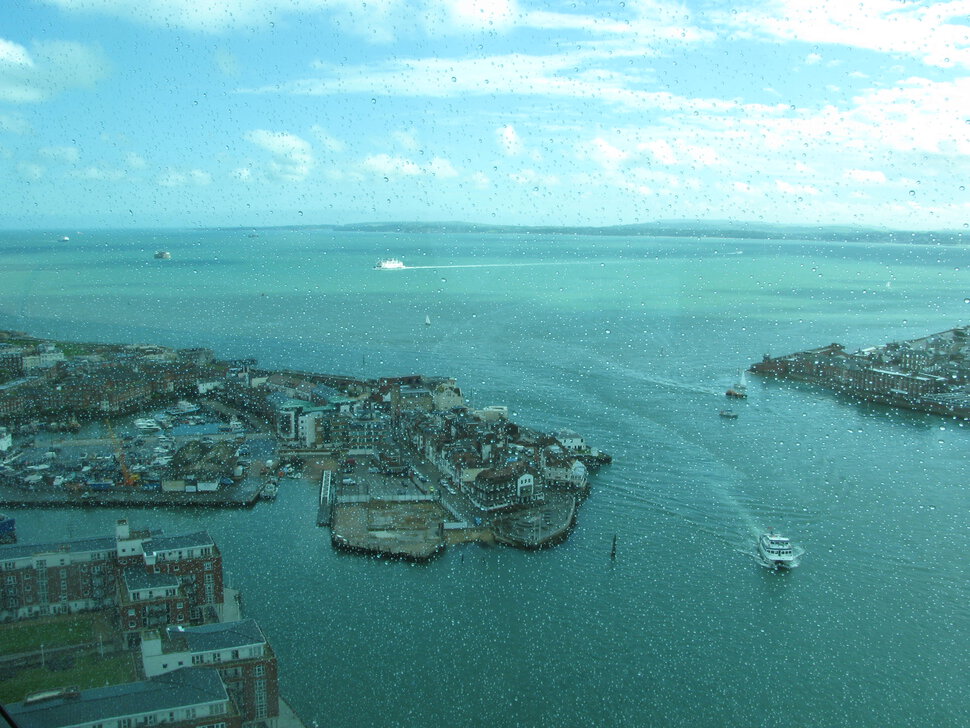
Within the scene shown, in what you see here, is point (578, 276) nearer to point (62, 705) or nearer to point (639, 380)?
point (639, 380)

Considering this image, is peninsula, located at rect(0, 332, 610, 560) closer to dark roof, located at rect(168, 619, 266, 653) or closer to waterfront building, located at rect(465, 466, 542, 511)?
waterfront building, located at rect(465, 466, 542, 511)

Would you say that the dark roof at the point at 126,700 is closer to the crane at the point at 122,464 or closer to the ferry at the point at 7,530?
the ferry at the point at 7,530

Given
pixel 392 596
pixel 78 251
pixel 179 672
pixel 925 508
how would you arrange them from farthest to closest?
pixel 78 251, pixel 925 508, pixel 392 596, pixel 179 672

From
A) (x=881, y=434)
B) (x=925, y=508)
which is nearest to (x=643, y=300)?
(x=881, y=434)

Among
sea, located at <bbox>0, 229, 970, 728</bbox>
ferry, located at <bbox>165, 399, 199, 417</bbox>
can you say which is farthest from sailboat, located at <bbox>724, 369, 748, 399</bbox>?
ferry, located at <bbox>165, 399, 199, 417</bbox>

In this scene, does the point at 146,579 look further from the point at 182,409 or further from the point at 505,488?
the point at 182,409

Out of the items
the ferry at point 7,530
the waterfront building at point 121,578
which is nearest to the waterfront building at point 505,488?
the waterfront building at point 121,578
